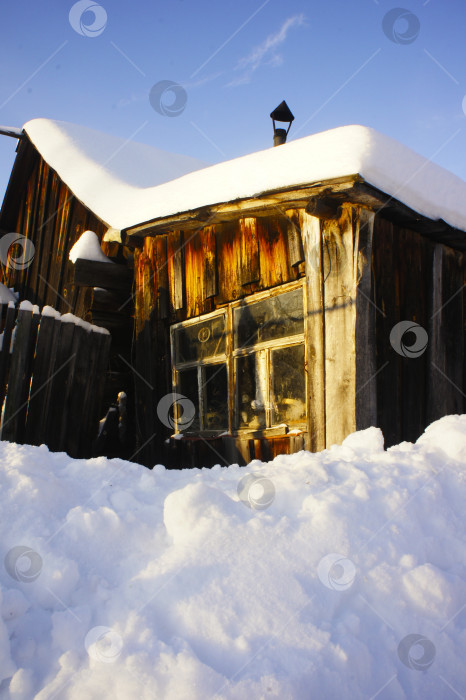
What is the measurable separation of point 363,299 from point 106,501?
2480 mm

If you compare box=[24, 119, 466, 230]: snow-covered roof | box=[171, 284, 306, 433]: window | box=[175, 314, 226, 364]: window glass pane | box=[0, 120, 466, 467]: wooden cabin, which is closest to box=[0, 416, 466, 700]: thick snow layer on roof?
box=[0, 120, 466, 467]: wooden cabin

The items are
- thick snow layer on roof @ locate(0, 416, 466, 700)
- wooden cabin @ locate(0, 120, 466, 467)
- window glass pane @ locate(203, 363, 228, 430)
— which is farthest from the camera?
window glass pane @ locate(203, 363, 228, 430)

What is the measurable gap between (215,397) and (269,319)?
44.3 inches

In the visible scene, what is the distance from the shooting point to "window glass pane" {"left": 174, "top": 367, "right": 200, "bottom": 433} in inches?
209

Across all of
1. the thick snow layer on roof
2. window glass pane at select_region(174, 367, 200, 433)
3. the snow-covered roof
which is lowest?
the thick snow layer on roof

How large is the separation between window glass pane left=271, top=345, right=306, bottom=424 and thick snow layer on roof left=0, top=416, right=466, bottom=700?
1992mm

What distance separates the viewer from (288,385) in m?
4.25

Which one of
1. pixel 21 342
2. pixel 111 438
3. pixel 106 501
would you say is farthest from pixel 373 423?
pixel 111 438

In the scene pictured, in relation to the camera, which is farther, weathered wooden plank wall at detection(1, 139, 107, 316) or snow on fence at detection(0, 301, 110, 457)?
weathered wooden plank wall at detection(1, 139, 107, 316)

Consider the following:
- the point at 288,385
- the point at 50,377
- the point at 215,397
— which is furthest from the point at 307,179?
the point at 50,377

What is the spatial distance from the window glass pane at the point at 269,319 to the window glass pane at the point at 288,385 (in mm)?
176

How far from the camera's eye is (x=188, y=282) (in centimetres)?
531

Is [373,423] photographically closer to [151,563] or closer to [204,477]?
[204,477]

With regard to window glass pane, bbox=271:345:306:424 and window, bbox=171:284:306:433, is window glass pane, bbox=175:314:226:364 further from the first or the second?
window glass pane, bbox=271:345:306:424
